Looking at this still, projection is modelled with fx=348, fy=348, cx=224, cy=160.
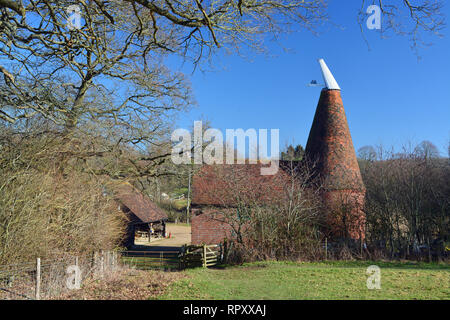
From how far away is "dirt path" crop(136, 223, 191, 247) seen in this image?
30938 mm

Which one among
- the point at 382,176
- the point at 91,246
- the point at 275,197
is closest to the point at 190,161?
the point at 275,197

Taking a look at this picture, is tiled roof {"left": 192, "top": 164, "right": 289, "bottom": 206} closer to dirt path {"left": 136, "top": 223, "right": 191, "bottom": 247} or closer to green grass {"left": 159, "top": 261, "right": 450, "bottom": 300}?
green grass {"left": 159, "top": 261, "right": 450, "bottom": 300}

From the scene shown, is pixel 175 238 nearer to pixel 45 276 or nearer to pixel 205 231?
pixel 205 231

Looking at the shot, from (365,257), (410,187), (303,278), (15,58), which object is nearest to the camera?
(15,58)

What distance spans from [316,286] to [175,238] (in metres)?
27.7

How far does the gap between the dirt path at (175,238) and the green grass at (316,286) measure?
1999cm

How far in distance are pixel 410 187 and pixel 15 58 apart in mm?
17509

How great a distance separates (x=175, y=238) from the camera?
35031 mm

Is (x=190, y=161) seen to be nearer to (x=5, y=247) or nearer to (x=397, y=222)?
(x=5, y=247)

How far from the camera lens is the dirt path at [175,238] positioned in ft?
102

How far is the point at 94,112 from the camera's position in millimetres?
12867

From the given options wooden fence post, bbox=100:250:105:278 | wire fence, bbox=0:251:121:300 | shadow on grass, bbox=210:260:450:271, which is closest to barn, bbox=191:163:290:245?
shadow on grass, bbox=210:260:450:271

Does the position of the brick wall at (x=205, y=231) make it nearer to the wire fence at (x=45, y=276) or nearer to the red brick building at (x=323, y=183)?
the red brick building at (x=323, y=183)

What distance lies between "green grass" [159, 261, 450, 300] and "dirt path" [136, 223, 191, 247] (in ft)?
65.6
